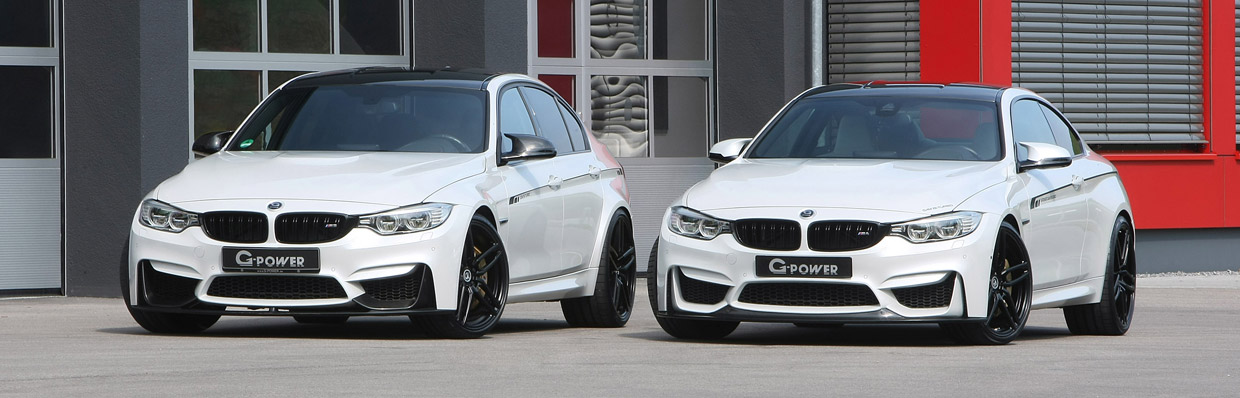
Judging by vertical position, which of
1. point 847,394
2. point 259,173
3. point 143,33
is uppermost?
point 143,33

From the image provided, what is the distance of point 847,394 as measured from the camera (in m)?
7.12

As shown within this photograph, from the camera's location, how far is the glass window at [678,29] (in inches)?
741

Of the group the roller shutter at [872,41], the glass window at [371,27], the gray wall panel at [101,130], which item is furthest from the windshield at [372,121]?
the roller shutter at [872,41]

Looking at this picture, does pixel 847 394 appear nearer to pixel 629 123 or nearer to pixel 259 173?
pixel 259 173

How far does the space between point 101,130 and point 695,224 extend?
7.58 metres

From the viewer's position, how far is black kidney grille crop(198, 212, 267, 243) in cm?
923

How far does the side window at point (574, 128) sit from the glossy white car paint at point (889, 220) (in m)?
1.33

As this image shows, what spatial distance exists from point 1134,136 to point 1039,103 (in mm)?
8959

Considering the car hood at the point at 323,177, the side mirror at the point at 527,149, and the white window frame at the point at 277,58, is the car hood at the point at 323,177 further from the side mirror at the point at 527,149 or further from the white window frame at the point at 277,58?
the white window frame at the point at 277,58

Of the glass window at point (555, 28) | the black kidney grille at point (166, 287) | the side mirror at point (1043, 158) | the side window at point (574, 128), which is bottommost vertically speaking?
the black kidney grille at point (166, 287)

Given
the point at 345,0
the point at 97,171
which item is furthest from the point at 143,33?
Answer: the point at 345,0

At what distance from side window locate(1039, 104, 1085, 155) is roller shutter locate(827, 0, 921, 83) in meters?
7.47

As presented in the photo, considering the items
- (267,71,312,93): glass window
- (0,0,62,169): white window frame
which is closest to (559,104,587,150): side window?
(267,71,312,93): glass window

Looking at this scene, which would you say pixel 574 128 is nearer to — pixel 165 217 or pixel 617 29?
pixel 165 217
